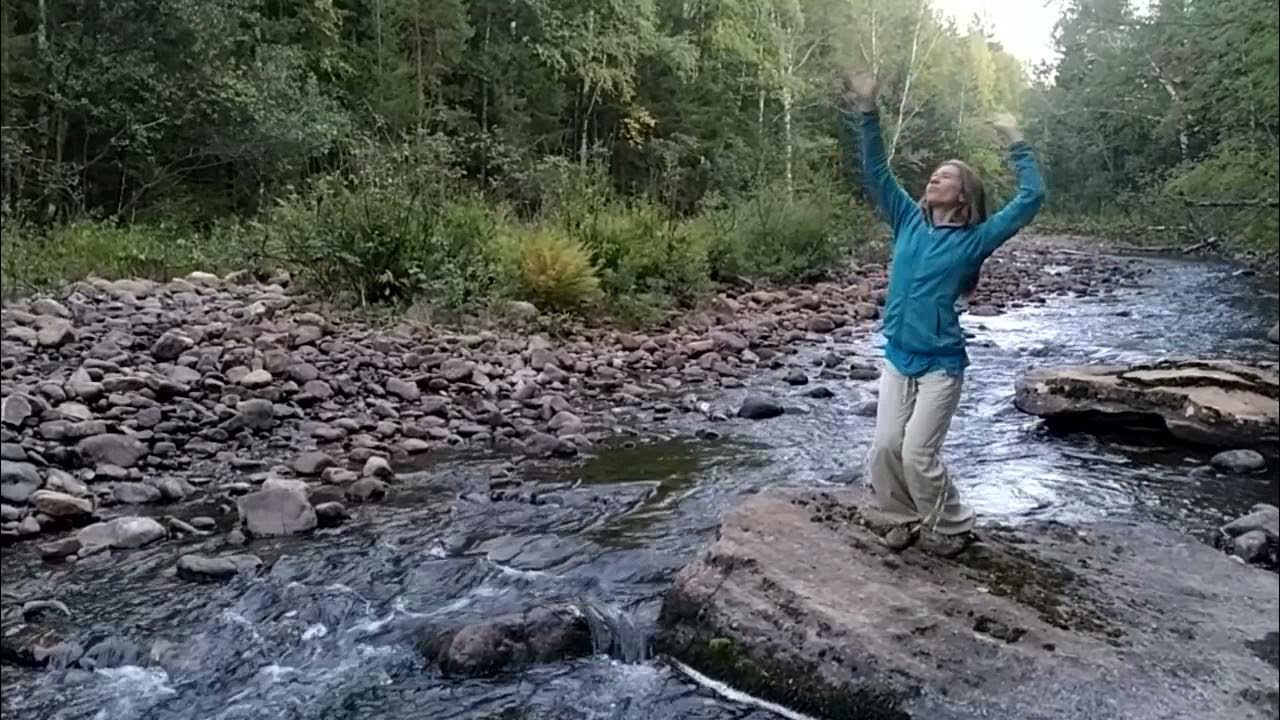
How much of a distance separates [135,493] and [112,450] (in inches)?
13.8

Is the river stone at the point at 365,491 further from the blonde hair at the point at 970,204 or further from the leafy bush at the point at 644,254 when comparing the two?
the leafy bush at the point at 644,254

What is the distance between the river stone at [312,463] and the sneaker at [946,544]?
3.12 m

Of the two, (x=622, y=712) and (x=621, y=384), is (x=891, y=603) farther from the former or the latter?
(x=621, y=384)

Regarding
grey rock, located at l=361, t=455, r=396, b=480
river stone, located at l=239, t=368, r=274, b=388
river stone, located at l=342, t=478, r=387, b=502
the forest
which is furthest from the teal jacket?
river stone, located at l=239, t=368, r=274, b=388

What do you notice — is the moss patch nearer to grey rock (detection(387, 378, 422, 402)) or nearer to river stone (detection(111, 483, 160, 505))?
river stone (detection(111, 483, 160, 505))

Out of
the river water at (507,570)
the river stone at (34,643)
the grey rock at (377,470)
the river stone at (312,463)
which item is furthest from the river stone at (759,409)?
the river stone at (34,643)

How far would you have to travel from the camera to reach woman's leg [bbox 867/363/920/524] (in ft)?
12.2

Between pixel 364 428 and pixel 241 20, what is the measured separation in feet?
28.1

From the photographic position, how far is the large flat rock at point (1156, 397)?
5.69 metres

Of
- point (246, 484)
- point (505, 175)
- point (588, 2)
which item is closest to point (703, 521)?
point (246, 484)

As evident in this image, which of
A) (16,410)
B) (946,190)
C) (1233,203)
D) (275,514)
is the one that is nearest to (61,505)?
(275,514)

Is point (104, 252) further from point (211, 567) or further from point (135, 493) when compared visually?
point (211, 567)

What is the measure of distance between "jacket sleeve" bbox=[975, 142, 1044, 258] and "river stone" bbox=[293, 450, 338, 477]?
11.8 ft

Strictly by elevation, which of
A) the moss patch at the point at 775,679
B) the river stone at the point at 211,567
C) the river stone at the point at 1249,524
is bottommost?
the river stone at the point at 211,567
